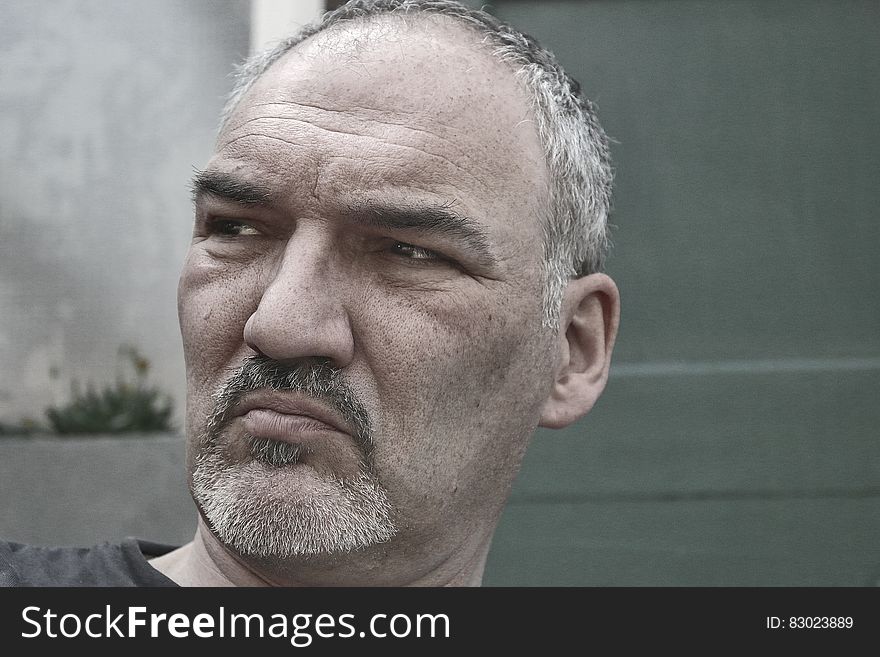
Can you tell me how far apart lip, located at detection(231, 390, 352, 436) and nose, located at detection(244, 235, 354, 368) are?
0.22 ft

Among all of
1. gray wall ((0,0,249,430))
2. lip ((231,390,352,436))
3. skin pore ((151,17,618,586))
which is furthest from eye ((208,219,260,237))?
gray wall ((0,0,249,430))

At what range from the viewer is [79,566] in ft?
6.10

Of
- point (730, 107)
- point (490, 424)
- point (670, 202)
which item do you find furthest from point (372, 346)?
point (730, 107)

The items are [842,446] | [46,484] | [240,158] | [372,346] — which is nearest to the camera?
[372,346]

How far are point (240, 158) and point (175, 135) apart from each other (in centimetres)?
105

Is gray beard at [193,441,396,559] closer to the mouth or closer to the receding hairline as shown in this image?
the mouth

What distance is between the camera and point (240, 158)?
1.81 m

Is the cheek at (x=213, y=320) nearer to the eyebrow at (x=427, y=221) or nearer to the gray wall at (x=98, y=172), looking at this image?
the eyebrow at (x=427, y=221)

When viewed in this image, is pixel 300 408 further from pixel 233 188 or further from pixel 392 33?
pixel 392 33

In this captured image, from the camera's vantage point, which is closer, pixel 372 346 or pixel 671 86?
pixel 372 346

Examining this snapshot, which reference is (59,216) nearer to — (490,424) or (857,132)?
(490,424)

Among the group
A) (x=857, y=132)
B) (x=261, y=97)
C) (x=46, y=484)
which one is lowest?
(x=46, y=484)

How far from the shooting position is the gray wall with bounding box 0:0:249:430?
2703 mm

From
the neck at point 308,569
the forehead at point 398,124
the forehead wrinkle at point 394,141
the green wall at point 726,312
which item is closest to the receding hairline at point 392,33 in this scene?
the forehead at point 398,124
